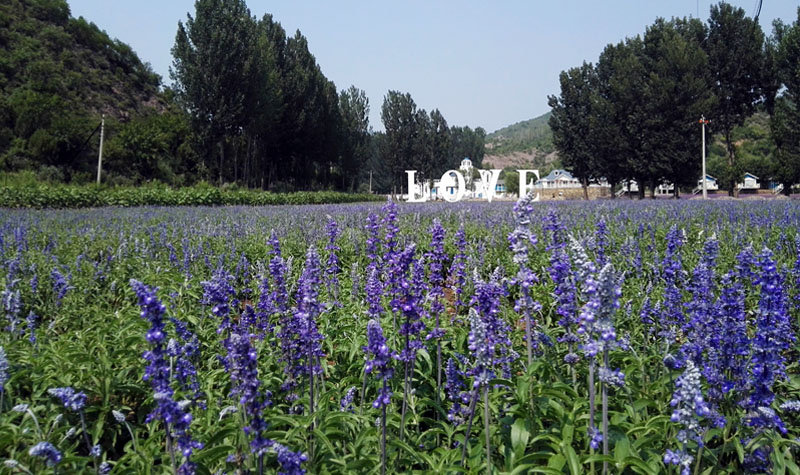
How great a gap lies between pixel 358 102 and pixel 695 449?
6942cm

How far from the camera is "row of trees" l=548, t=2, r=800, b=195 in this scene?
43.2 meters

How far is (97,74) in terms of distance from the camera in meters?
69.4

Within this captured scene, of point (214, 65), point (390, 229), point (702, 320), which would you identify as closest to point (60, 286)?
point (390, 229)

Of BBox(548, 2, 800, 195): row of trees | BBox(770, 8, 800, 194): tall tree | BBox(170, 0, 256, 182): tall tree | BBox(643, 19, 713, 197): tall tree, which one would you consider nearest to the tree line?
BBox(170, 0, 256, 182): tall tree

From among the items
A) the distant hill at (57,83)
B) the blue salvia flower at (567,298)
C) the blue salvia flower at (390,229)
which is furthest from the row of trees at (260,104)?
the blue salvia flower at (567,298)

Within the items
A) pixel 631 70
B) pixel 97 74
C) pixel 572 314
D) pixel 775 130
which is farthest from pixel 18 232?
pixel 97 74

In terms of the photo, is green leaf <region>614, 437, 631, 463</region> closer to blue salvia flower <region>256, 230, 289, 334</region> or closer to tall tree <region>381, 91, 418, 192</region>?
blue salvia flower <region>256, 230, 289, 334</region>

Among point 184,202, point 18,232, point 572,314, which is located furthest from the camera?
point 184,202

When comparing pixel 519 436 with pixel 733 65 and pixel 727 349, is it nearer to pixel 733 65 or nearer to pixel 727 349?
pixel 727 349

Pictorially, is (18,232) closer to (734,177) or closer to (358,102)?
(734,177)

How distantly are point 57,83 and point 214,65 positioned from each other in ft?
112

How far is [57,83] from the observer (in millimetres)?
58062

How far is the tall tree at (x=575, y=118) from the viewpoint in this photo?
5312cm

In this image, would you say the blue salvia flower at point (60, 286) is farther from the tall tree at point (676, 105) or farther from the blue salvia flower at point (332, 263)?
the tall tree at point (676, 105)
